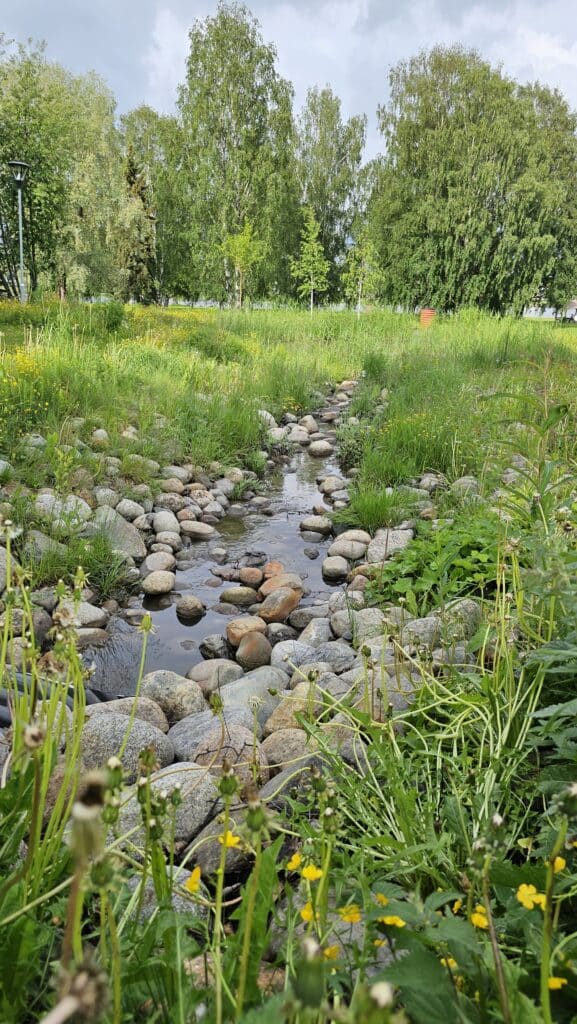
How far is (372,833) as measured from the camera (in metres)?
1.36

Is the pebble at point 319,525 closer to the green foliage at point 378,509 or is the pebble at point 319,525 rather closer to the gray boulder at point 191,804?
the green foliage at point 378,509

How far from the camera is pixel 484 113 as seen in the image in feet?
76.2

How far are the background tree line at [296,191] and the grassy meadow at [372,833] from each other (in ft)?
62.8

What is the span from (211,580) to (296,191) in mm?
25273

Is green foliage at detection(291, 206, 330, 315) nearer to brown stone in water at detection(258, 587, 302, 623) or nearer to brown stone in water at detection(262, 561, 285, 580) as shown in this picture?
brown stone in water at detection(262, 561, 285, 580)

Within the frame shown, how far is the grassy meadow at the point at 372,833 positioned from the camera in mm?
731

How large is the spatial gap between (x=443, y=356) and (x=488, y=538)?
7363 millimetres

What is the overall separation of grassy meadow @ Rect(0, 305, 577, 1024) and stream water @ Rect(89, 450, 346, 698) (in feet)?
1.97

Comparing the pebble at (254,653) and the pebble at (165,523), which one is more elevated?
the pebble at (165,523)

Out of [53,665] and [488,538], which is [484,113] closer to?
[488,538]

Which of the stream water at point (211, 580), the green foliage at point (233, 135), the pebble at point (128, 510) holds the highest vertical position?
the green foliage at point (233, 135)

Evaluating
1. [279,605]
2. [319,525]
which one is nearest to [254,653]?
[279,605]

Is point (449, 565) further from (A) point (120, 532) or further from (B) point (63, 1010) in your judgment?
(B) point (63, 1010)

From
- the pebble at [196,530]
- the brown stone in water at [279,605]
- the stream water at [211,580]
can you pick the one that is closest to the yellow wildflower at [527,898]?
the stream water at [211,580]
